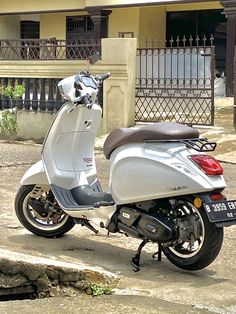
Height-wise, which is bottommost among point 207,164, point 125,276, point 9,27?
point 125,276

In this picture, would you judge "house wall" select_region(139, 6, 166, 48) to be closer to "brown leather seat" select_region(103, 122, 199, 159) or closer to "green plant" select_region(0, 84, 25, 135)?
"green plant" select_region(0, 84, 25, 135)

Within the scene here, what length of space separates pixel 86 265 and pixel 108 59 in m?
6.72

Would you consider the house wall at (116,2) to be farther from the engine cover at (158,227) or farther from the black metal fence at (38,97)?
the engine cover at (158,227)

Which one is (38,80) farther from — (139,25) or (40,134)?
(139,25)

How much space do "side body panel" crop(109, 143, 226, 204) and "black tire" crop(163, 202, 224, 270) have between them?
22cm

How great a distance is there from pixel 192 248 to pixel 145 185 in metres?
0.56

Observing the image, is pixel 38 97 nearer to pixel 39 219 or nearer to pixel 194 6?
pixel 39 219

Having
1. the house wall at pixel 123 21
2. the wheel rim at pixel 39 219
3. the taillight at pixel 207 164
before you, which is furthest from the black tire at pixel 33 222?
the house wall at pixel 123 21

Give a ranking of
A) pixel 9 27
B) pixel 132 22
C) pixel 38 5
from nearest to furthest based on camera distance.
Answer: pixel 132 22, pixel 38 5, pixel 9 27

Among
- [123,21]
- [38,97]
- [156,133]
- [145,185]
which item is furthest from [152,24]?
[145,185]

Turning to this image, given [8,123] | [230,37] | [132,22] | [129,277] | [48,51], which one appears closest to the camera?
[129,277]

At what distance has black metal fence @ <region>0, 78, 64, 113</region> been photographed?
1175 cm

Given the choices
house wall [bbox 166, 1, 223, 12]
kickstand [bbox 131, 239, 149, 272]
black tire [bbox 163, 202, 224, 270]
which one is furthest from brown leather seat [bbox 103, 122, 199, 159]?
house wall [bbox 166, 1, 223, 12]

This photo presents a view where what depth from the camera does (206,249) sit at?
440 centimetres
